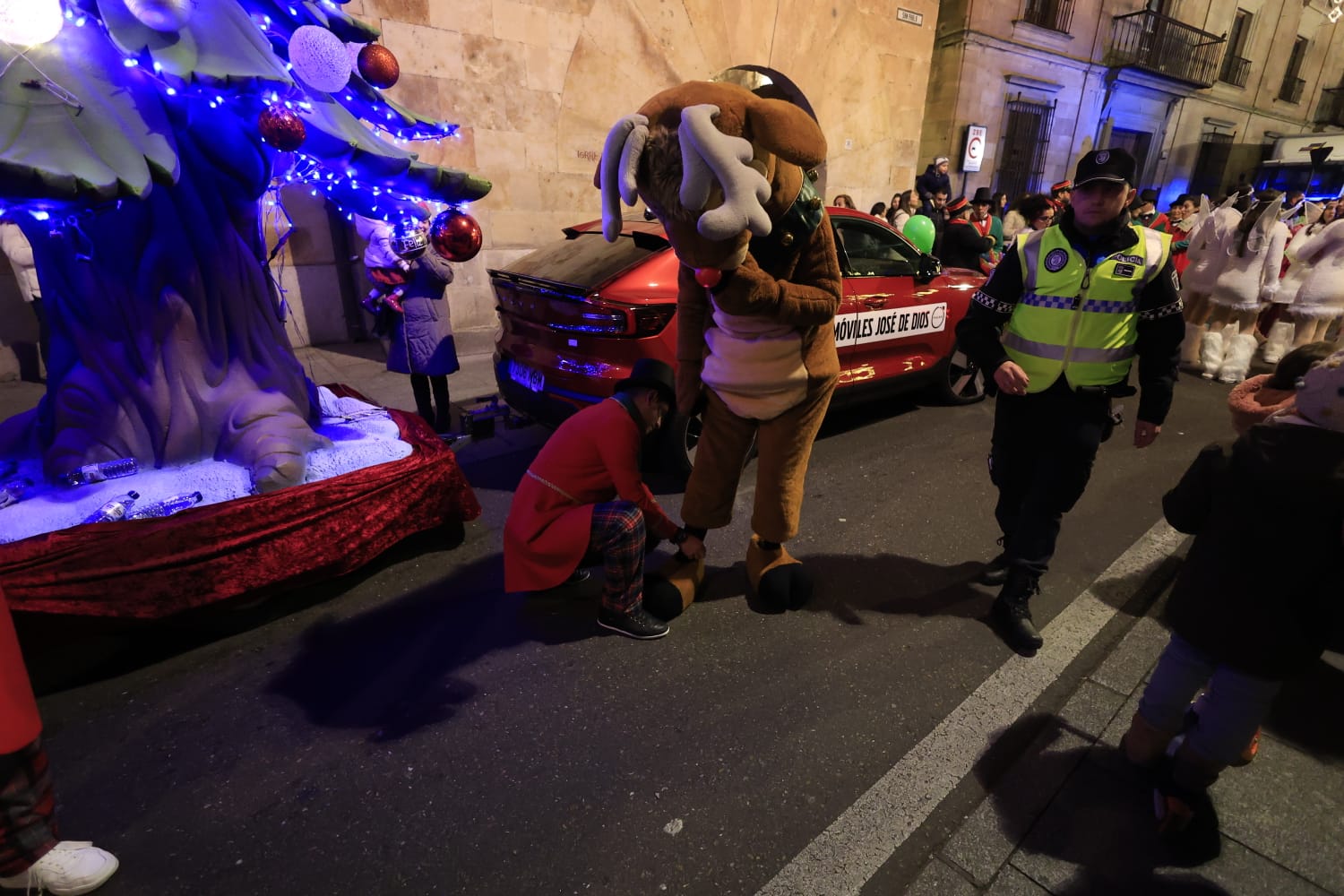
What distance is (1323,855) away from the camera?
1.93 metres

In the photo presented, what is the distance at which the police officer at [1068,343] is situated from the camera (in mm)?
2473

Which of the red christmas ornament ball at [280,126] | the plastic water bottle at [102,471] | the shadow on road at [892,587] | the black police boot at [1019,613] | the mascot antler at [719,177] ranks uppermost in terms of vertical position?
the red christmas ornament ball at [280,126]

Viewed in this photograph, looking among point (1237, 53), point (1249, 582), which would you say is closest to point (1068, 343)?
point (1249, 582)

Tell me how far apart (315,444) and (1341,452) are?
12.0 ft

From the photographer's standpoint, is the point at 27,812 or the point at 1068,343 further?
the point at 1068,343

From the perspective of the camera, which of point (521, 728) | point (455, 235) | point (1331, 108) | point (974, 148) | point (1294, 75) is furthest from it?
point (1331, 108)

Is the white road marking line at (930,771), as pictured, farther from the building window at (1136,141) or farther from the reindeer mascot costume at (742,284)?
the building window at (1136,141)

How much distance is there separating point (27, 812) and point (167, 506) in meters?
1.28

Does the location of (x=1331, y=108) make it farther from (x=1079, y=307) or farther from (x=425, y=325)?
(x=425, y=325)

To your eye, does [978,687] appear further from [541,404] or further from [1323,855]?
[541,404]

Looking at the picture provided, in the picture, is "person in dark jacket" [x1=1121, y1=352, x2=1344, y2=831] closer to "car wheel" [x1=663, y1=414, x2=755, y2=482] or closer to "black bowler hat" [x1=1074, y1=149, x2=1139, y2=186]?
"black bowler hat" [x1=1074, y1=149, x2=1139, y2=186]

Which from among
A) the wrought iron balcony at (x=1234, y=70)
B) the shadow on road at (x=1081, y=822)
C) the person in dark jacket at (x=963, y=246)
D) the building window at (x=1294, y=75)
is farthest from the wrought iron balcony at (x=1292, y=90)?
the shadow on road at (x=1081, y=822)

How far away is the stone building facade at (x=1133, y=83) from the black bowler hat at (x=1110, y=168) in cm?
1441

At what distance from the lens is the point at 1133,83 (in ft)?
59.0
